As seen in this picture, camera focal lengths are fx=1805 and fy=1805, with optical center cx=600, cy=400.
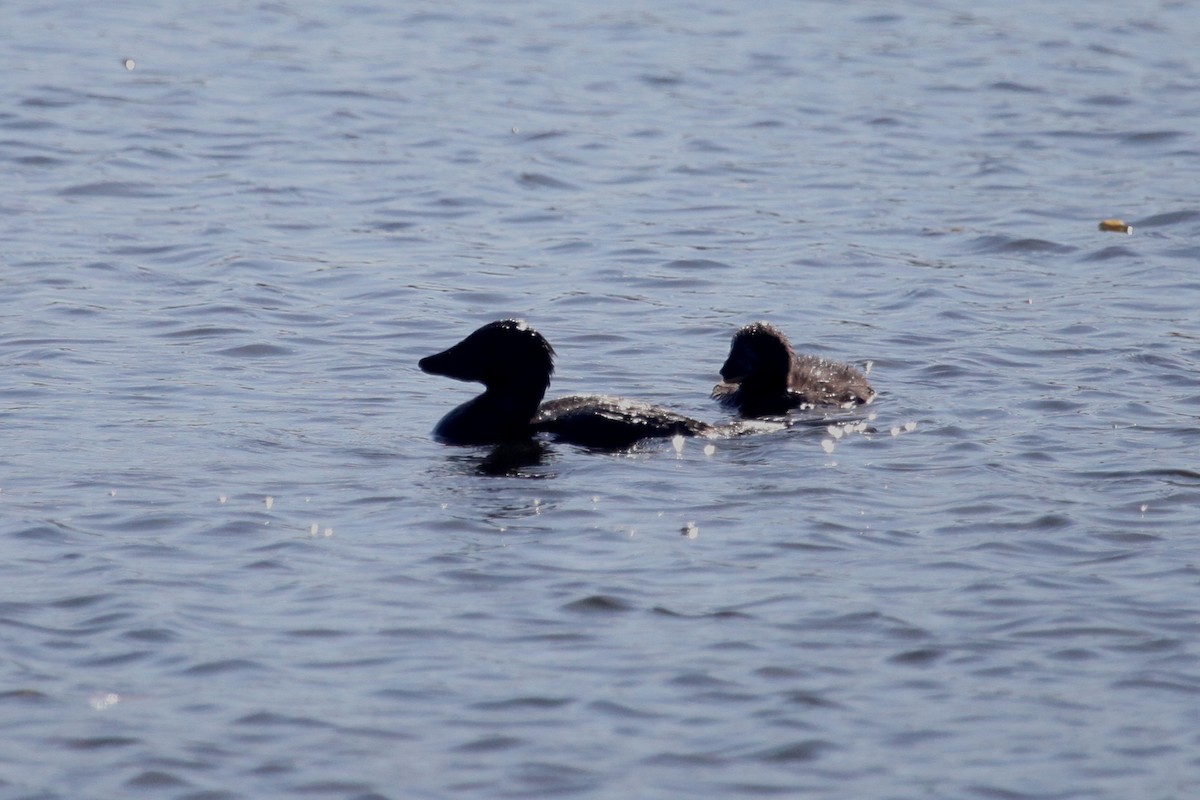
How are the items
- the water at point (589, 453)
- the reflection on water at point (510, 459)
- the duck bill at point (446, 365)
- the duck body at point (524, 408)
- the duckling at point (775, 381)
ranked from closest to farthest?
the water at point (589, 453)
the reflection on water at point (510, 459)
the duck body at point (524, 408)
the duck bill at point (446, 365)
the duckling at point (775, 381)

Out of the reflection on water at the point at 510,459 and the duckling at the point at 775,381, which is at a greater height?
the duckling at the point at 775,381

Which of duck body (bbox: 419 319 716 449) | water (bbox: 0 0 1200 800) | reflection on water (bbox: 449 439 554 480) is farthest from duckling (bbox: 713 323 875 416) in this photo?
reflection on water (bbox: 449 439 554 480)

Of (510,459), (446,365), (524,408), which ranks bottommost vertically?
(510,459)

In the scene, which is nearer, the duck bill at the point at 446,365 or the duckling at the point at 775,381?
the duck bill at the point at 446,365

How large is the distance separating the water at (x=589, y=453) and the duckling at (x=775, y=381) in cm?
32

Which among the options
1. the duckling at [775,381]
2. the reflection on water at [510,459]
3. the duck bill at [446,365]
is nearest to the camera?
the reflection on water at [510,459]

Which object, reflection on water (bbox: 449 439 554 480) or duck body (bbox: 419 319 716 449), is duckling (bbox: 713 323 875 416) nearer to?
duck body (bbox: 419 319 716 449)

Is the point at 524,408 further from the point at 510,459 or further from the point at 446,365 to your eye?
the point at 446,365

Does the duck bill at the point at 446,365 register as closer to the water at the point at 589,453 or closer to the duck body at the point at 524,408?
the duck body at the point at 524,408

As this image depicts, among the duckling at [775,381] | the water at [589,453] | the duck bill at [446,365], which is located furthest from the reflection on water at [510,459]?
the duckling at [775,381]

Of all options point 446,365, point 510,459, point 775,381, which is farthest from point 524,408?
point 775,381

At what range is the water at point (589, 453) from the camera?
595 cm

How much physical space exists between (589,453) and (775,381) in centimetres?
140

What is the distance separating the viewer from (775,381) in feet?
32.8
